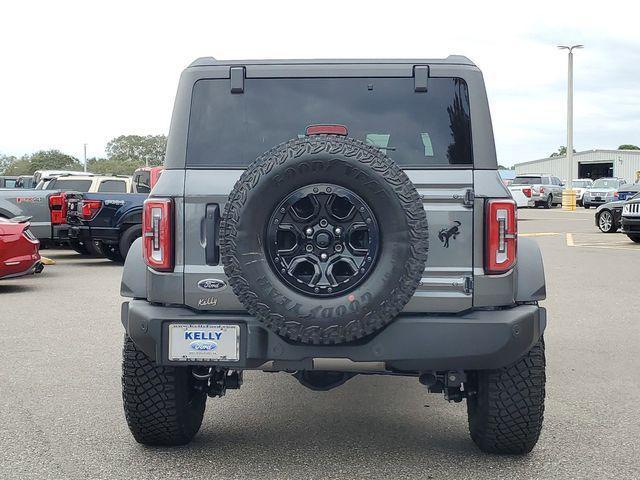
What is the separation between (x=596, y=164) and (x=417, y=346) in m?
87.1

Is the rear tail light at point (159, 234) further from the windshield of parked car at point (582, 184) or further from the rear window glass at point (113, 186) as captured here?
the windshield of parked car at point (582, 184)

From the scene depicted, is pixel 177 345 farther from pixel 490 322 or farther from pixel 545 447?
pixel 545 447

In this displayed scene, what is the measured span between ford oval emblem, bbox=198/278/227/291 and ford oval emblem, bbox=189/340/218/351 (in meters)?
0.27

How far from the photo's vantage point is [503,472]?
408cm

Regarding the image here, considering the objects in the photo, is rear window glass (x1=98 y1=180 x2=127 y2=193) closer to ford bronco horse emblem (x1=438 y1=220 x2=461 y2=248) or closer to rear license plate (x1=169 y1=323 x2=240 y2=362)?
rear license plate (x1=169 y1=323 x2=240 y2=362)

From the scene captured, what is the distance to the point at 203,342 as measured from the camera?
390 cm

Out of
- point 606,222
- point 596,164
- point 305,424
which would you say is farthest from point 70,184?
point 596,164

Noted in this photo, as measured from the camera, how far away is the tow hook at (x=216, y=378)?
425cm

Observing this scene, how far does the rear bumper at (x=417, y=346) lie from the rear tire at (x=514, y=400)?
0.28 metres

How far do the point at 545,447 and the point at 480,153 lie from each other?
66.2 inches

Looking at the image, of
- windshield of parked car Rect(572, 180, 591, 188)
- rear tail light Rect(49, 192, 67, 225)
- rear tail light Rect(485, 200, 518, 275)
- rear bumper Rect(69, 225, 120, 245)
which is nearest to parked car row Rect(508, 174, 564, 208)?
windshield of parked car Rect(572, 180, 591, 188)

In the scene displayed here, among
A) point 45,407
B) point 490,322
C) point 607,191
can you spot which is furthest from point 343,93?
point 607,191

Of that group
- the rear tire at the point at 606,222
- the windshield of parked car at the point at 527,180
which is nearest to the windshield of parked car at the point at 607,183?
the windshield of parked car at the point at 527,180

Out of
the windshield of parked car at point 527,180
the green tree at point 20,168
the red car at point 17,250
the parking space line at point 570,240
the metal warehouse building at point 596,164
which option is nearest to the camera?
the red car at point 17,250
